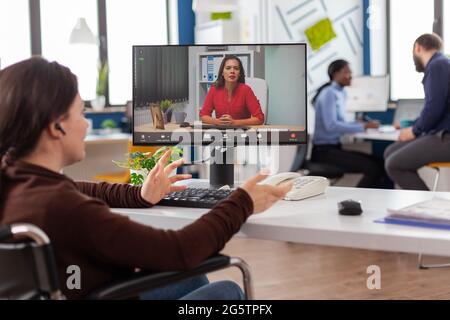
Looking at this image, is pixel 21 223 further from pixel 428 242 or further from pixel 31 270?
pixel 428 242

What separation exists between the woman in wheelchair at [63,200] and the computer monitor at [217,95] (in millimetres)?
846

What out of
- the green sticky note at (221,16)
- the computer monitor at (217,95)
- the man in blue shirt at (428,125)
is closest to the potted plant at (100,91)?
the green sticky note at (221,16)

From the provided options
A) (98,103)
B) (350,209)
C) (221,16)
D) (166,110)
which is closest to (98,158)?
(98,103)

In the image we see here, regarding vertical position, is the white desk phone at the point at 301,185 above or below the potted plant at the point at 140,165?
below

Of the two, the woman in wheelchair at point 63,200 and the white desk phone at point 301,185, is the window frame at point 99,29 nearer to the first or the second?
the white desk phone at point 301,185

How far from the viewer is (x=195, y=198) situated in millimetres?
1930

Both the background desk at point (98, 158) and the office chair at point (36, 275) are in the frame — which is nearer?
the office chair at point (36, 275)

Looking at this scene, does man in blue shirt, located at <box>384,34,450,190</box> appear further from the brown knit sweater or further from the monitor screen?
the brown knit sweater

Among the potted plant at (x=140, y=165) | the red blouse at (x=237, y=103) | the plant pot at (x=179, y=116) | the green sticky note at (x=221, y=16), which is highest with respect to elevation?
the green sticky note at (x=221, y=16)

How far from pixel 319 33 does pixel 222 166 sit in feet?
13.1

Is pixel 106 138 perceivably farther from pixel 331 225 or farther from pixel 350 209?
pixel 331 225

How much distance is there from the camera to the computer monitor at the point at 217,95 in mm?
2229

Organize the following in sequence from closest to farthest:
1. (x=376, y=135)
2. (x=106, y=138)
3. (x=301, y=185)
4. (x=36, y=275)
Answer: (x=36, y=275) < (x=301, y=185) < (x=376, y=135) < (x=106, y=138)
